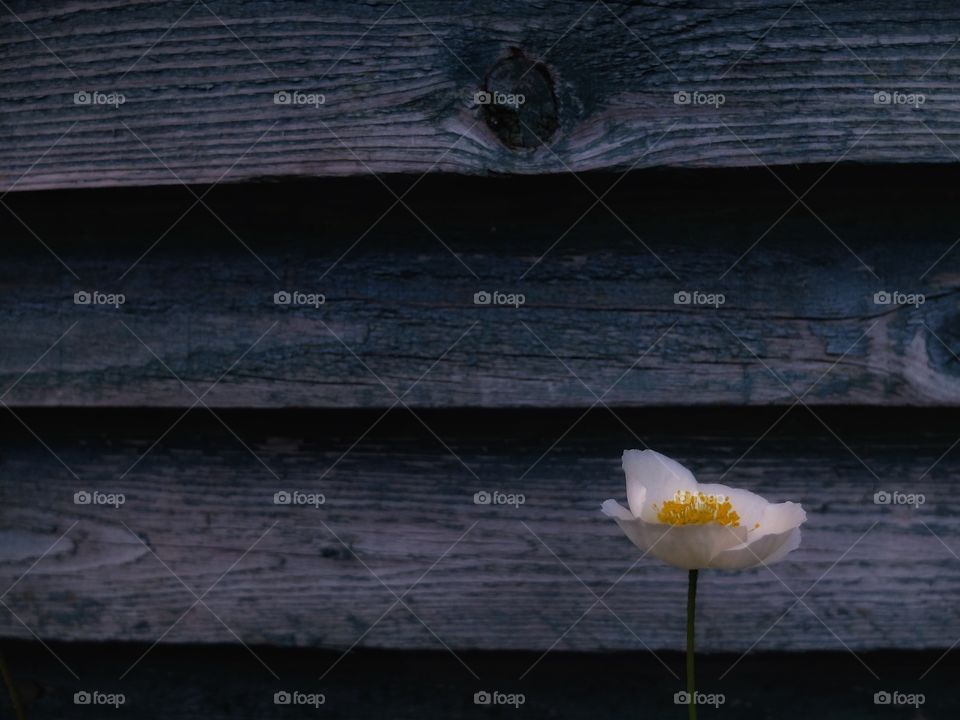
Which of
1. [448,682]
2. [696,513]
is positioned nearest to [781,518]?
[696,513]

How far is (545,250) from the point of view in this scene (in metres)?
0.98

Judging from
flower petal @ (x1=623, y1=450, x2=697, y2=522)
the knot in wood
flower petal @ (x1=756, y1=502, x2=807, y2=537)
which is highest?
the knot in wood

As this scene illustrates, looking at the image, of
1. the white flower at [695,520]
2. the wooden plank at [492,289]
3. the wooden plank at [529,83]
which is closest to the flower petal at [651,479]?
the white flower at [695,520]

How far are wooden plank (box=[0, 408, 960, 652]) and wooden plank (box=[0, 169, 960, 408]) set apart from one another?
0.06m

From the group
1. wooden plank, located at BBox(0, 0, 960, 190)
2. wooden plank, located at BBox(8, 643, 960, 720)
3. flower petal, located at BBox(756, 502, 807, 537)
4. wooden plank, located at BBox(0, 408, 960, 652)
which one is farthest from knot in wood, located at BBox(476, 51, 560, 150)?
wooden plank, located at BBox(8, 643, 960, 720)

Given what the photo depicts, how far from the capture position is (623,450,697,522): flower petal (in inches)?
28.6

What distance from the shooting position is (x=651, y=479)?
76cm

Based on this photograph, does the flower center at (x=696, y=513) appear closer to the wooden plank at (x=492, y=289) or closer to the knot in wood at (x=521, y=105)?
the wooden plank at (x=492, y=289)

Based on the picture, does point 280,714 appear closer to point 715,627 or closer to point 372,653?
point 372,653

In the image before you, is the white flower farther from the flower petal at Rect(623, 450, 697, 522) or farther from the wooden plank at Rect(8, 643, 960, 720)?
the wooden plank at Rect(8, 643, 960, 720)

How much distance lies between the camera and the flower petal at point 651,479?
73cm

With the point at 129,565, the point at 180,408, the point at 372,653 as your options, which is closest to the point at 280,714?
the point at 372,653

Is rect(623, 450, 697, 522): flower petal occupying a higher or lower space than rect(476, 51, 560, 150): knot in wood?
lower

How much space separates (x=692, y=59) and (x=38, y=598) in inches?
39.2
